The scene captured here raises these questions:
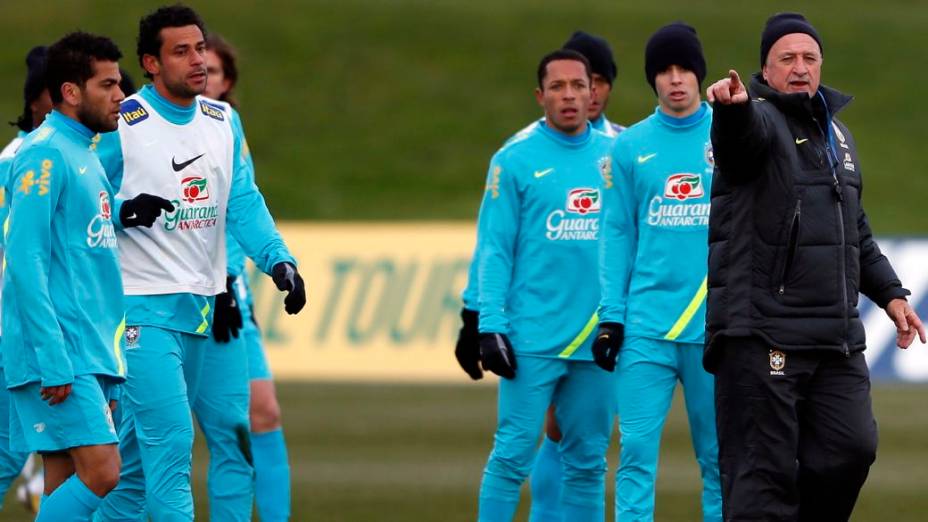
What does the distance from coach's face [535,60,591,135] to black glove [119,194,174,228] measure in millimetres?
2324

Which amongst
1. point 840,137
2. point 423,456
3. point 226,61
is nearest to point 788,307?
point 840,137

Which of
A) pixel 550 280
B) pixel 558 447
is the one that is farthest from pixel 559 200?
pixel 558 447

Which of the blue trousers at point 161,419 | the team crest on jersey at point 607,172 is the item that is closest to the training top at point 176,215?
the blue trousers at point 161,419

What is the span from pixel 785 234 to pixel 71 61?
118 inches

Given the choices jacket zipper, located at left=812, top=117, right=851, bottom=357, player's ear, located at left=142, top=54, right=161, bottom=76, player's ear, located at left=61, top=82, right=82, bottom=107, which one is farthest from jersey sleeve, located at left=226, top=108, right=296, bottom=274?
jacket zipper, located at left=812, top=117, right=851, bottom=357

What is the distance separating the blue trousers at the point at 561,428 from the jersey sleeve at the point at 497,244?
281mm

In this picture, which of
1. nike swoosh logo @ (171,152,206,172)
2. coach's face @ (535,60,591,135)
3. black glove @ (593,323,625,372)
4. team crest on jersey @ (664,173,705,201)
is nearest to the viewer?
nike swoosh logo @ (171,152,206,172)

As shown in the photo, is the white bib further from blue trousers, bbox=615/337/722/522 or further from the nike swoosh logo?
blue trousers, bbox=615/337/722/522

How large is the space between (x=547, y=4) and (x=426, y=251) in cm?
1854

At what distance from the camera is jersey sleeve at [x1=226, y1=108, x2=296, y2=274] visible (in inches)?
307

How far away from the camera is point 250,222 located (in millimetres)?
7887

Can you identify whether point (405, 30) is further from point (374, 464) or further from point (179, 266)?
point (179, 266)

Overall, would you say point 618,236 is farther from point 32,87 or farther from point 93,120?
point 32,87

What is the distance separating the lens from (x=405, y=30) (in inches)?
1383
